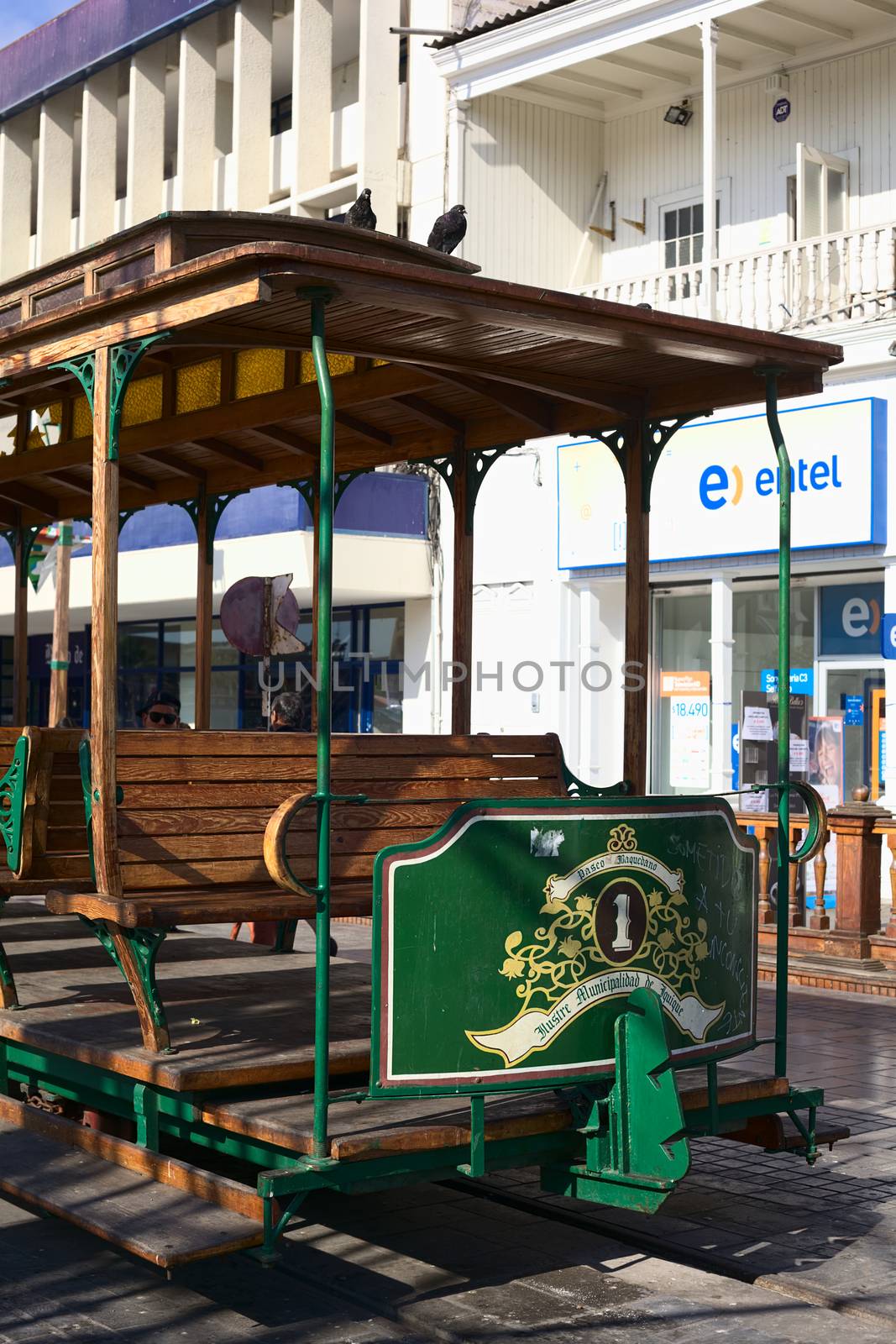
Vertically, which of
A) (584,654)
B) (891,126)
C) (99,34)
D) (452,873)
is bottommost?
(452,873)

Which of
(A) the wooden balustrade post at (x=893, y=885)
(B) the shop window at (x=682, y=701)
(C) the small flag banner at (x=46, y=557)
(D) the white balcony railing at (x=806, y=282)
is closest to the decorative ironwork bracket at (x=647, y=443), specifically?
(A) the wooden balustrade post at (x=893, y=885)

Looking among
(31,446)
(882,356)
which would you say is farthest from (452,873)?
(882,356)

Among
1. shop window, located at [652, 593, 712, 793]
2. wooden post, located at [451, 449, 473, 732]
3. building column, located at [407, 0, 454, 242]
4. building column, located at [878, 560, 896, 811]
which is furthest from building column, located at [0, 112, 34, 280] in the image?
wooden post, located at [451, 449, 473, 732]

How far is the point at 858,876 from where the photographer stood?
37.9ft

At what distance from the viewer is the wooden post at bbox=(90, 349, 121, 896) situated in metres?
5.73

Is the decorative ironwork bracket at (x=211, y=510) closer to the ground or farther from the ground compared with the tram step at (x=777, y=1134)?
farther from the ground

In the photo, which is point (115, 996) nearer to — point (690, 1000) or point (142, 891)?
point (142, 891)

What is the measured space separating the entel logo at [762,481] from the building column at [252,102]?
8.32m

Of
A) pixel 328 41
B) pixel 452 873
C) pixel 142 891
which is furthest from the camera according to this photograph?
pixel 328 41

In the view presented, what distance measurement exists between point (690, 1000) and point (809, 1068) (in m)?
3.41

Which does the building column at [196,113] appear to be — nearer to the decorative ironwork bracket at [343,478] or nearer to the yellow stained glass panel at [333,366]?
the decorative ironwork bracket at [343,478]

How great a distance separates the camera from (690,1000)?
5504mm

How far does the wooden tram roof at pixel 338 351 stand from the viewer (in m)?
5.42

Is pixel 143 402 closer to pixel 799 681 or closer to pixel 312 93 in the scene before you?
pixel 799 681
